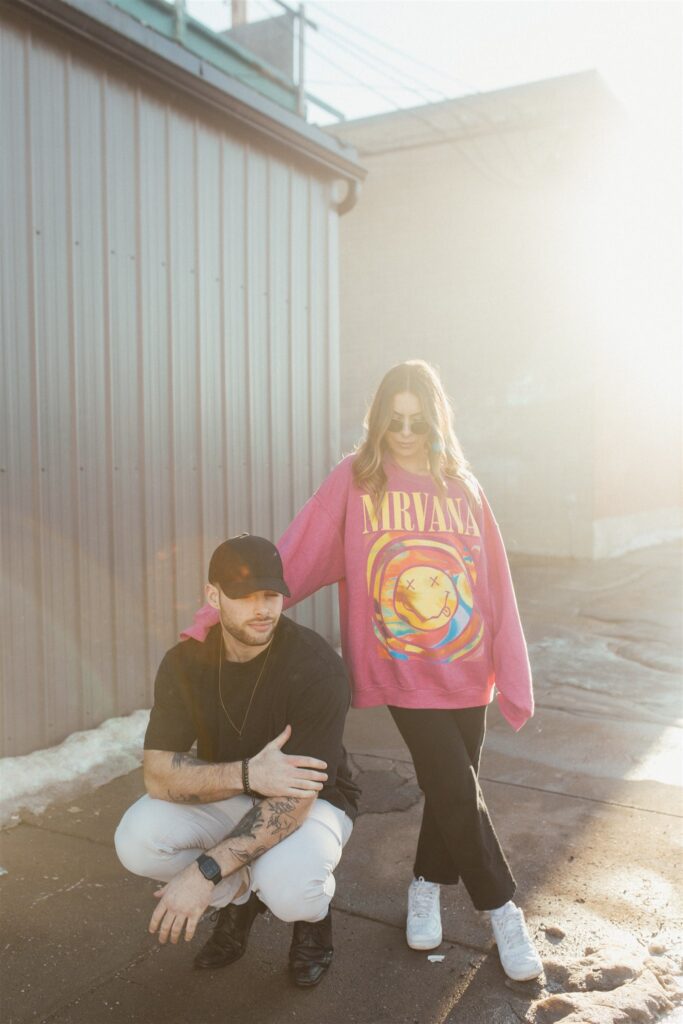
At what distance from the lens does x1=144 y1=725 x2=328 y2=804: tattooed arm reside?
2.51 meters

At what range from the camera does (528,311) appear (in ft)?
41.9

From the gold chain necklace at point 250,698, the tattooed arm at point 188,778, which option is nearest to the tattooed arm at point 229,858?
the tattooed arm at point 188,778

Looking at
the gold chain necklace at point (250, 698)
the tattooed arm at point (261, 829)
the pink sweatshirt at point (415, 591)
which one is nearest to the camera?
the tattooed arm at point (261, 829)

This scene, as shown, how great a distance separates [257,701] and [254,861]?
457 millimetres

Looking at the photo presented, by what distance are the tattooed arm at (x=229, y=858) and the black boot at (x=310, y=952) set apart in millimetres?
311

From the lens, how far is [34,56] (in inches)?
170

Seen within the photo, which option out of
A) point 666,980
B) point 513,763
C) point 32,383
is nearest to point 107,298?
point 32,383

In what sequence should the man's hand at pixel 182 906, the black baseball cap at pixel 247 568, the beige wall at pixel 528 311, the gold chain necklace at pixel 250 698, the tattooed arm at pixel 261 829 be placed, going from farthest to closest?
the beige wall at pixel 528 311
the gold chain necklace at pixel 250 698
the black baseball cap at pixel 247 568
the tattooed arm at pixel 261 829
the man's hand at pixel 182 906

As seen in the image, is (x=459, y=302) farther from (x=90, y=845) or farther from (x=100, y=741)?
(x=90, y=845)

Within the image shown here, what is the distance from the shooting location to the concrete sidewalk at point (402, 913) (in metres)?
2.56

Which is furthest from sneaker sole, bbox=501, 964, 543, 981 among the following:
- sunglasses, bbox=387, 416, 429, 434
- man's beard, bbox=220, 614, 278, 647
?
sunglasses, bbox=387, 416, 429, 434

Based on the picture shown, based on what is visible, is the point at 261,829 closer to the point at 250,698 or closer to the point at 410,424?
the point at 250,698

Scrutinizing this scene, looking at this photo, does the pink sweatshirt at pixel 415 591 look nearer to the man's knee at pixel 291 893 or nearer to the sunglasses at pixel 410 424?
the sunglasses at pixel 410 424

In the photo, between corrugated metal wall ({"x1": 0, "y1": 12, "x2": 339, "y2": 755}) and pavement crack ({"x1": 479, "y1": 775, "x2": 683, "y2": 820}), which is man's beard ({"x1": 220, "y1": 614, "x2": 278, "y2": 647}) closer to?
corrugated metal wall ({"x1": 0, "y1": 12, "x2": 339, "y2": 755})
